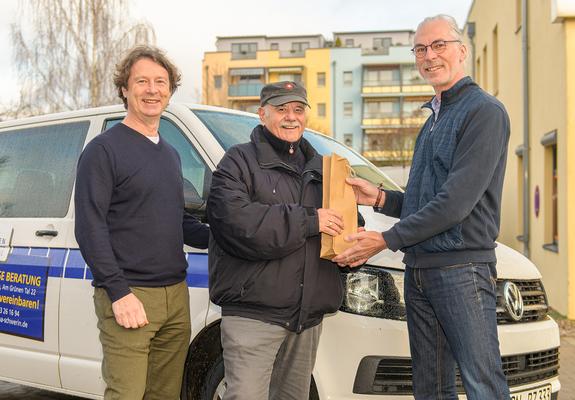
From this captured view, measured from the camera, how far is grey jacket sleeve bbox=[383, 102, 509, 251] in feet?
8.16

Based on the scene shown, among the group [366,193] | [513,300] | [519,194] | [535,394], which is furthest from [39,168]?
[519,194]

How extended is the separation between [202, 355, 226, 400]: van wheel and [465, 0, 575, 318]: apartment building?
6294 millimetres

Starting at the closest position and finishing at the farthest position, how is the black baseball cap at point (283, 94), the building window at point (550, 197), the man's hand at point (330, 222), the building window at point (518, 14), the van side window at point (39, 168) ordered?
the man's hand at point (330, 222) → the black baseball cap at point (283, 94) → the van side window at point (39, 168) → the building window at point (550, 197) → the building window at point (518, 14)

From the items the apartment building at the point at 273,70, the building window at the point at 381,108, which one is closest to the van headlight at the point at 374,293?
the apartment building at the point at 273,70

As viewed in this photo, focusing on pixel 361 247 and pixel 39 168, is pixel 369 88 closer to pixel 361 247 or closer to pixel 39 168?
pixel 39 168

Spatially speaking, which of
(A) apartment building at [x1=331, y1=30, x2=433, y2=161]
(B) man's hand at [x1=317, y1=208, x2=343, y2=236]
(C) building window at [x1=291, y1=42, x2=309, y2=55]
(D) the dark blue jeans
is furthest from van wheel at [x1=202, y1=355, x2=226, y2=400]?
(C) building window at [x1=291, y1=42, x2=309, y2=55]

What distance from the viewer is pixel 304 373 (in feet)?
9.14

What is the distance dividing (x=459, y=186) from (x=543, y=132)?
7.84 m

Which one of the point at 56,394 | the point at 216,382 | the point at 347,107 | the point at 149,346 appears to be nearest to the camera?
the point at 149,346

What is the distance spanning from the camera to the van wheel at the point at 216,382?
10.2 feet

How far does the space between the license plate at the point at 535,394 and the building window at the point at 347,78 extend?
50748mm

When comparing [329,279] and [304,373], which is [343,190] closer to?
Result: [329,279]

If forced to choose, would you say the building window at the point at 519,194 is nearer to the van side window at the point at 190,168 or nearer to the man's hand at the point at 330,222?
the van side window at the point at 190,168

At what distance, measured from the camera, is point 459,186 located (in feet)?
8.16
